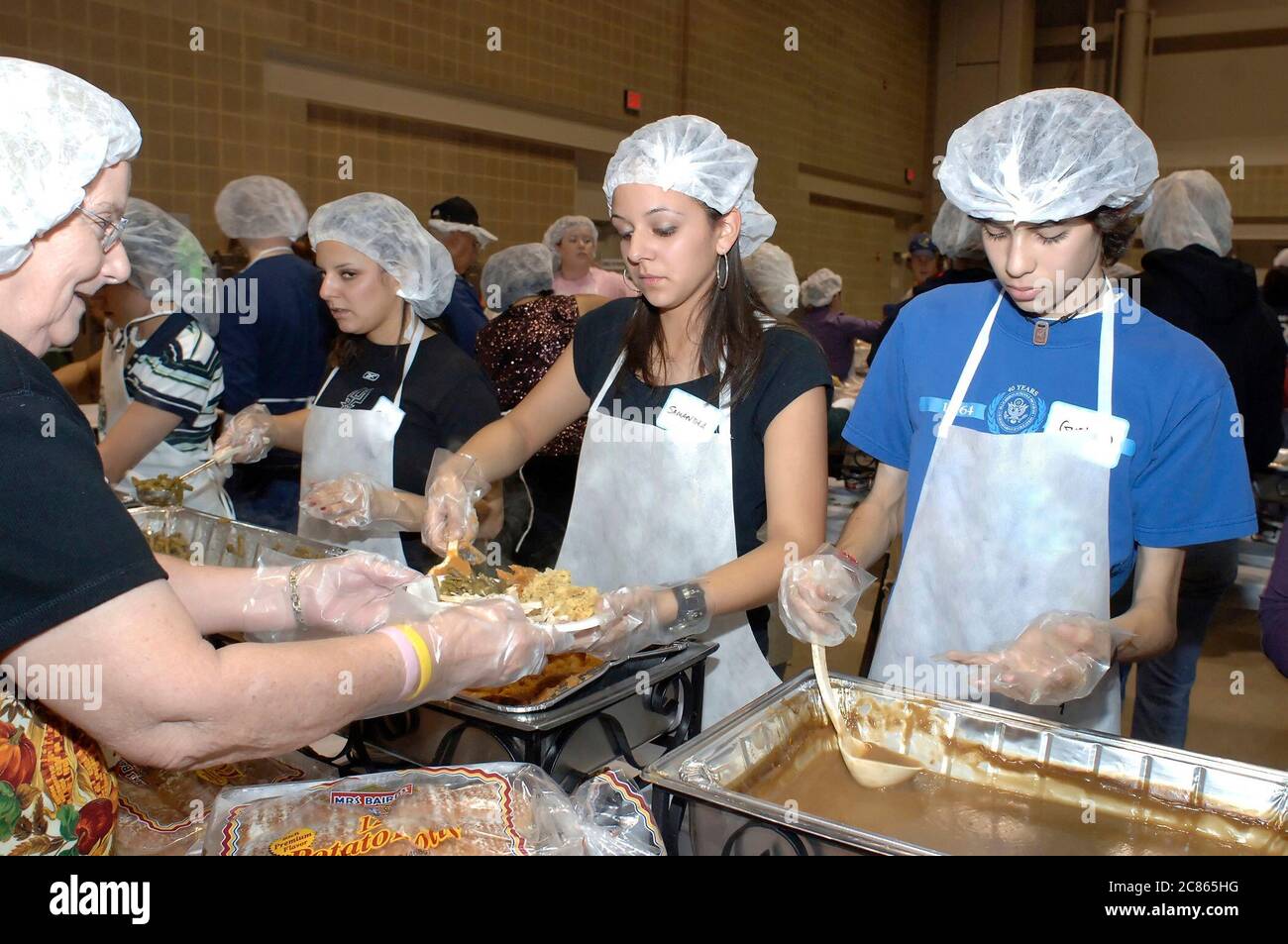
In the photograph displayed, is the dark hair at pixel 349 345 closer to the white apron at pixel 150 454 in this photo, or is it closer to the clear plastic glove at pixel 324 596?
the white apron at pixel 150 454

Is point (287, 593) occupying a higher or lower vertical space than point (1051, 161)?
lower

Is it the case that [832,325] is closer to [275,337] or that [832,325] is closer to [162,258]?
[275,337]

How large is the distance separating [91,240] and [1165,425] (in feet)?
4.75

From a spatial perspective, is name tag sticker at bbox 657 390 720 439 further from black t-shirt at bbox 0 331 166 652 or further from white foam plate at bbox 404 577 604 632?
black t-shirt at bbox 0 331 166 652

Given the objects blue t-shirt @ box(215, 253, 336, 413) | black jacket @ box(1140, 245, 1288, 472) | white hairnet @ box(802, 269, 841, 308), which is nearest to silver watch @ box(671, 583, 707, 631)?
black jacket @ box(1140, 245, 1288, 472)

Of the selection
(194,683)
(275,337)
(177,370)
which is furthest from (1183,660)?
(275,337)

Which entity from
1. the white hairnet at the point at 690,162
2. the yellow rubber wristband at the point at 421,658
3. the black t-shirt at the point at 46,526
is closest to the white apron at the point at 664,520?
the white hairnet at the point at 690,162

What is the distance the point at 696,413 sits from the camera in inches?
73.7

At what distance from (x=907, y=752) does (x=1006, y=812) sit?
0.15 meters

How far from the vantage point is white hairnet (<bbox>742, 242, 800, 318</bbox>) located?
4203 mm

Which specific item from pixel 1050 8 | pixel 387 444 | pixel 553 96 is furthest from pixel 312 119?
pixel 1050 8

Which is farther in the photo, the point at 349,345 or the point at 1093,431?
the point at 349,345

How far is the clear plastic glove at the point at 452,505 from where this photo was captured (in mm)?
1794
